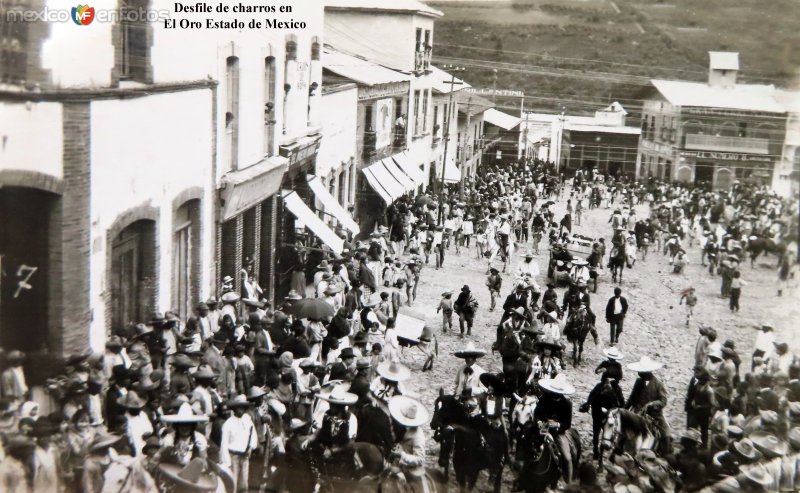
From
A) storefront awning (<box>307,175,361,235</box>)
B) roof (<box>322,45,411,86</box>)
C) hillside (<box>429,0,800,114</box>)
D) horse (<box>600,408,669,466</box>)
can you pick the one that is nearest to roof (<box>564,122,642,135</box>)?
hillside (<box>429,0,800,114</box>)

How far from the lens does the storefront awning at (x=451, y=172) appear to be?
16656 mm

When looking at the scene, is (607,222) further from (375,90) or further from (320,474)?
(320,474)

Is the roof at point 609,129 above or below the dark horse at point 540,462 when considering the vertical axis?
above

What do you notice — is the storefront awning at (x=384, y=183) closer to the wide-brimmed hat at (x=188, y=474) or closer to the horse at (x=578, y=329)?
the horse at (x=578, y=329)

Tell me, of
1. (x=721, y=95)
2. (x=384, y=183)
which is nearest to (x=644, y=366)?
(x=721, y=95)

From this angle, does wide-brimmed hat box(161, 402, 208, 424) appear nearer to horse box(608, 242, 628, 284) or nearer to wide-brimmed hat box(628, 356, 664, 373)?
wide-brimmed hat box(628, 356, 664, 373)

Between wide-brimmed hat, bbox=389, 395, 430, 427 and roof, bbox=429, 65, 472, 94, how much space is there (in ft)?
23.9

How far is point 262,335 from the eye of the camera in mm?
9570

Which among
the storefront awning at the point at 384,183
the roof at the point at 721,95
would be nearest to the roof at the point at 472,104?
the storefront awning at the point at 384,183

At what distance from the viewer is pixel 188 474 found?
650 cm

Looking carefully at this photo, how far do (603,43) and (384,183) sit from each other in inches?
293

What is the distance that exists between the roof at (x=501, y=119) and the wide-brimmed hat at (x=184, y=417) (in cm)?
880

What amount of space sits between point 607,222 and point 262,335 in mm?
7413

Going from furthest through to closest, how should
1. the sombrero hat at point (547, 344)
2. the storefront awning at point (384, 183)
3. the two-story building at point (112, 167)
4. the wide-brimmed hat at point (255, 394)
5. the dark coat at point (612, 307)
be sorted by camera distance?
the storefront awning at point (384, 183)
the dark coat at point (612, 307)
the sombrero hat at point (547, 344)
the two-story building at point (112, 167)
the wide-brimmed hat at point (255, 394)
